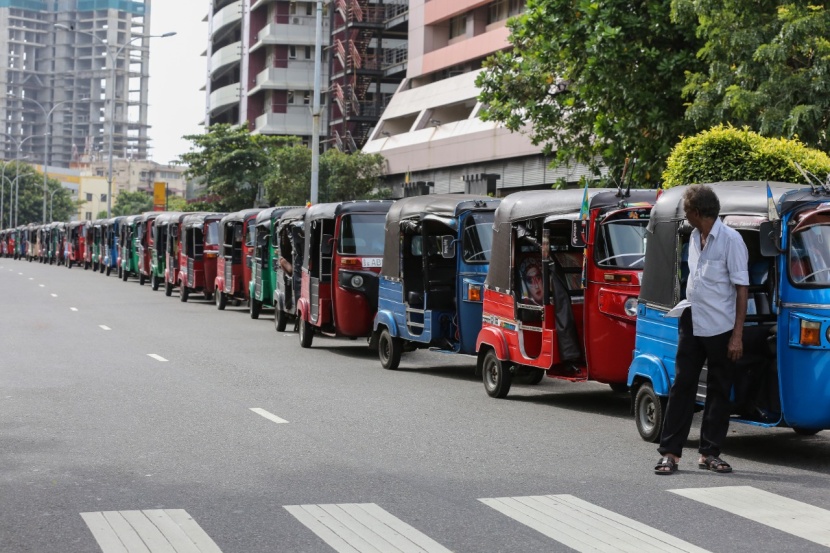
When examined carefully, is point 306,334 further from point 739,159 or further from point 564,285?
point 564,285

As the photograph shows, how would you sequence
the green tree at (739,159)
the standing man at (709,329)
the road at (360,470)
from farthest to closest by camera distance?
the green tree at (739,159)
the standing man at (709,329)
the road at (360,470)

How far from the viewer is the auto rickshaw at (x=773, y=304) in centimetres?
963

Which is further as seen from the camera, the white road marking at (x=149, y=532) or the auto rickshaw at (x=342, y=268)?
the auto rickshaw at (x=342, y=268)

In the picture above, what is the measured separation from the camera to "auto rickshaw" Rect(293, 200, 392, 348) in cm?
2009

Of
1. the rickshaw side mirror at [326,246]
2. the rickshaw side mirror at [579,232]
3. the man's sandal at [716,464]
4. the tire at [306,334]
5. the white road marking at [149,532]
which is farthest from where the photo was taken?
the tire at [306,334]

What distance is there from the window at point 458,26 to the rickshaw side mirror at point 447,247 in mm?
44379

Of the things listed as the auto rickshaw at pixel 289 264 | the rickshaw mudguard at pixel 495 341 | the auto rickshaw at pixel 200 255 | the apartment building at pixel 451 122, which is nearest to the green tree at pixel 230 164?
the apartment building at pixel 451 122

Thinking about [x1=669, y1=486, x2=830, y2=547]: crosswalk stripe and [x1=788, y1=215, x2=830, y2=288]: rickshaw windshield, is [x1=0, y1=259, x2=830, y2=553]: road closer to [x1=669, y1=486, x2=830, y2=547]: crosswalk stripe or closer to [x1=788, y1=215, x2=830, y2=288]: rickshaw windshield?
[x1=669, y1=486, x2=830, y2=547]: crosswalk stripe

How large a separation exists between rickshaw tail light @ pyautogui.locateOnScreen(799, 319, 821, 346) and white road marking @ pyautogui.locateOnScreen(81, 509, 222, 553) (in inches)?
178

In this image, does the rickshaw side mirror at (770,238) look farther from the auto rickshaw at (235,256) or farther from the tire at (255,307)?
the auto rickshaw at (235,256)

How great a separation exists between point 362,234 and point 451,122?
37.1 meters

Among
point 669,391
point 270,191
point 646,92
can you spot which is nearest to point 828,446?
point 669,391

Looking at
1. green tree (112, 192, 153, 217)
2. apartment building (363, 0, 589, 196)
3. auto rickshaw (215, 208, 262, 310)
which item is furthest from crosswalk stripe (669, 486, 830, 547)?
green tree (112, 192, 153, 217)

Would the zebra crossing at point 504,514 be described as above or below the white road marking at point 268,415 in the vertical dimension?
above
